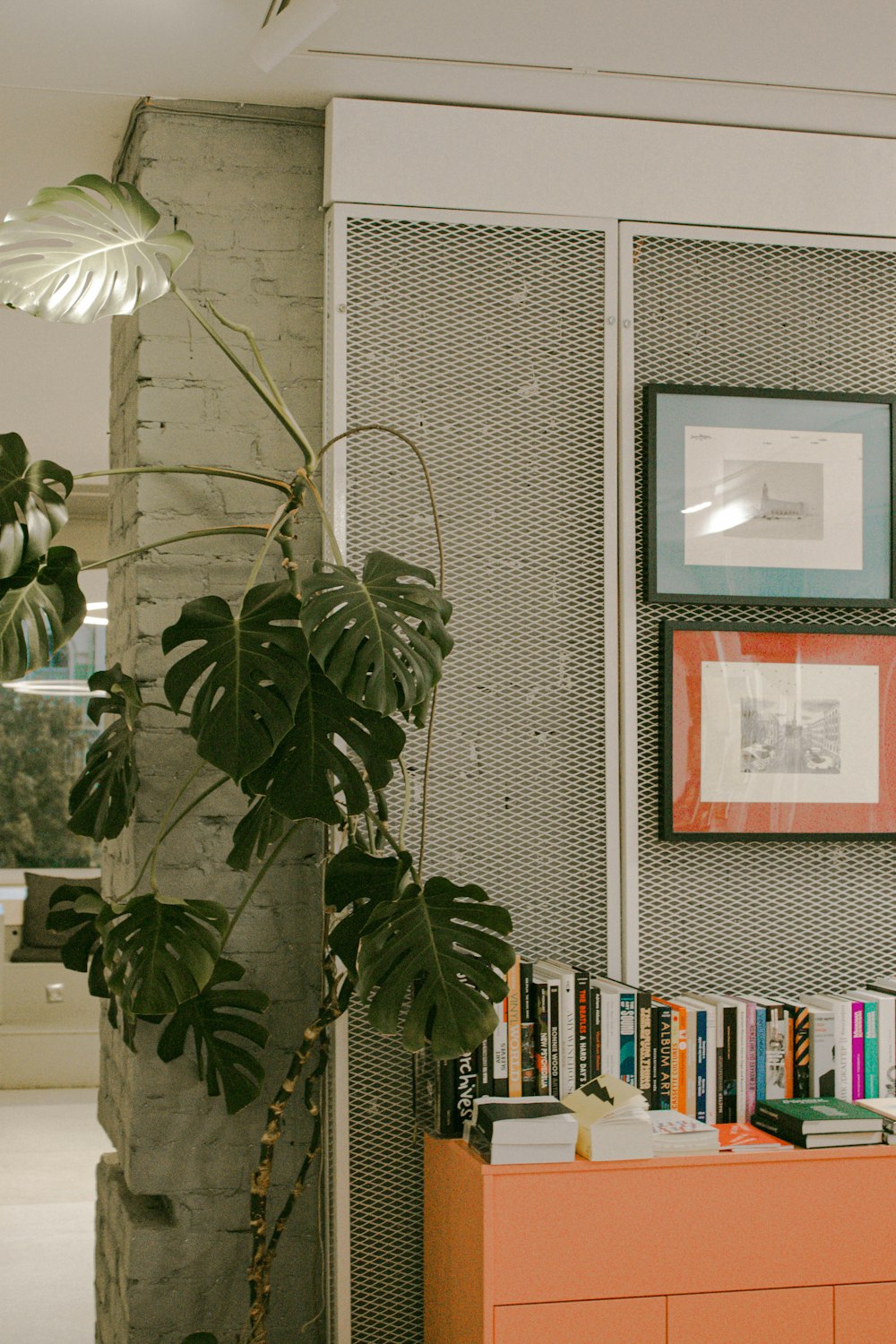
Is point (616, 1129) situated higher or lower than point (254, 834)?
lower

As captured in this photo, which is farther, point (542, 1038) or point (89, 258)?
point (542, 1038)

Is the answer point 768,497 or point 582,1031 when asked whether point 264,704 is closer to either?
point 582,1031

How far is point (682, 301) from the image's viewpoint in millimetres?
2877

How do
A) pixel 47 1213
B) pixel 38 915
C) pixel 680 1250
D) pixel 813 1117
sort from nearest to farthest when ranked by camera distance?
pixel 680 1250
pixel 813 1117
pixel 47 1213
pixel 38 915

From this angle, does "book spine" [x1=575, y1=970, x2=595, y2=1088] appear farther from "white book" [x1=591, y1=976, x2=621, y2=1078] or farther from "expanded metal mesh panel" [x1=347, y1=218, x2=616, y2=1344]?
"expanded metal mesh panel" [x1=347, y1=218, x2=616, y2=1344]

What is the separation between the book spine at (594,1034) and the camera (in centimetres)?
250

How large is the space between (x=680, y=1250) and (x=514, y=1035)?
46 centimetres

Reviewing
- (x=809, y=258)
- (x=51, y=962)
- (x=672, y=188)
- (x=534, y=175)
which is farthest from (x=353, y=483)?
(x=51, y=962)

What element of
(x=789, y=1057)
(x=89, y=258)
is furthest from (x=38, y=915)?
(x=89, y=258)

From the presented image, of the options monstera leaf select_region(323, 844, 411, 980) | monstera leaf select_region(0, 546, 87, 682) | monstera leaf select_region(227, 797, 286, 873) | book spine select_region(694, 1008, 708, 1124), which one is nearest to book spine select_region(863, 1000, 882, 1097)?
book spine select_region(694, 1008, 708, 1124)

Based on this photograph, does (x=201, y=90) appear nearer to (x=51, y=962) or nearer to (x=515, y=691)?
(x=515, y=691)

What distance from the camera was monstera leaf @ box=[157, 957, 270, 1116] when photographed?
245 cm

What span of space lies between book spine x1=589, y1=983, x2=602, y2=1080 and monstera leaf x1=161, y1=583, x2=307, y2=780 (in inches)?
35.1

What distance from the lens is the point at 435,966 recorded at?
215 centimetres
